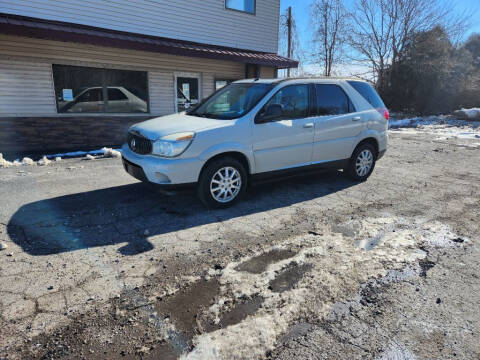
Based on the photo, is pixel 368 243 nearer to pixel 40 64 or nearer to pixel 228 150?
pixel 228 150

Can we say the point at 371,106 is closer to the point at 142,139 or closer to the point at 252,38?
the point at 142,139

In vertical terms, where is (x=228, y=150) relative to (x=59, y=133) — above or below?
above

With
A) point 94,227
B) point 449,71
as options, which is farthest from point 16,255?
point 449,71

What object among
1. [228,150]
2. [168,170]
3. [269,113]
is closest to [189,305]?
[168,170]

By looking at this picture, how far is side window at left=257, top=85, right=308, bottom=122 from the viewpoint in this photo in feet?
15.5

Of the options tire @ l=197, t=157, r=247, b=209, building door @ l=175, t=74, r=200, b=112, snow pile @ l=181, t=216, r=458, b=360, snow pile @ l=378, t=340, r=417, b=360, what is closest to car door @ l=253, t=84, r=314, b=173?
tire @ l=197, t=157, r=247, b=209

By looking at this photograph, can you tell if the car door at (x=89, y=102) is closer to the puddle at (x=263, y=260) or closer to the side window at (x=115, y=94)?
the side window at (x=115, y=94)

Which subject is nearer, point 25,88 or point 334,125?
point 334,125

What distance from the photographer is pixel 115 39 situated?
28.9 feet

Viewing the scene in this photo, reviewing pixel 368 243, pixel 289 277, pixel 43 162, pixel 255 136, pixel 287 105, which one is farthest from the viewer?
pixel 43 162

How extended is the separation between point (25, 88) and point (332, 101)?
318 inches

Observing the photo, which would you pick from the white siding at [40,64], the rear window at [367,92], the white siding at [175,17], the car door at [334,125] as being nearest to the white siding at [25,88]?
the white siding at [40,64]

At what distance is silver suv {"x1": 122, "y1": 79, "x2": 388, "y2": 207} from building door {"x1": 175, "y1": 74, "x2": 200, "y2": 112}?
655 cm

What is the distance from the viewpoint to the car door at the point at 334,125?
212 inches
